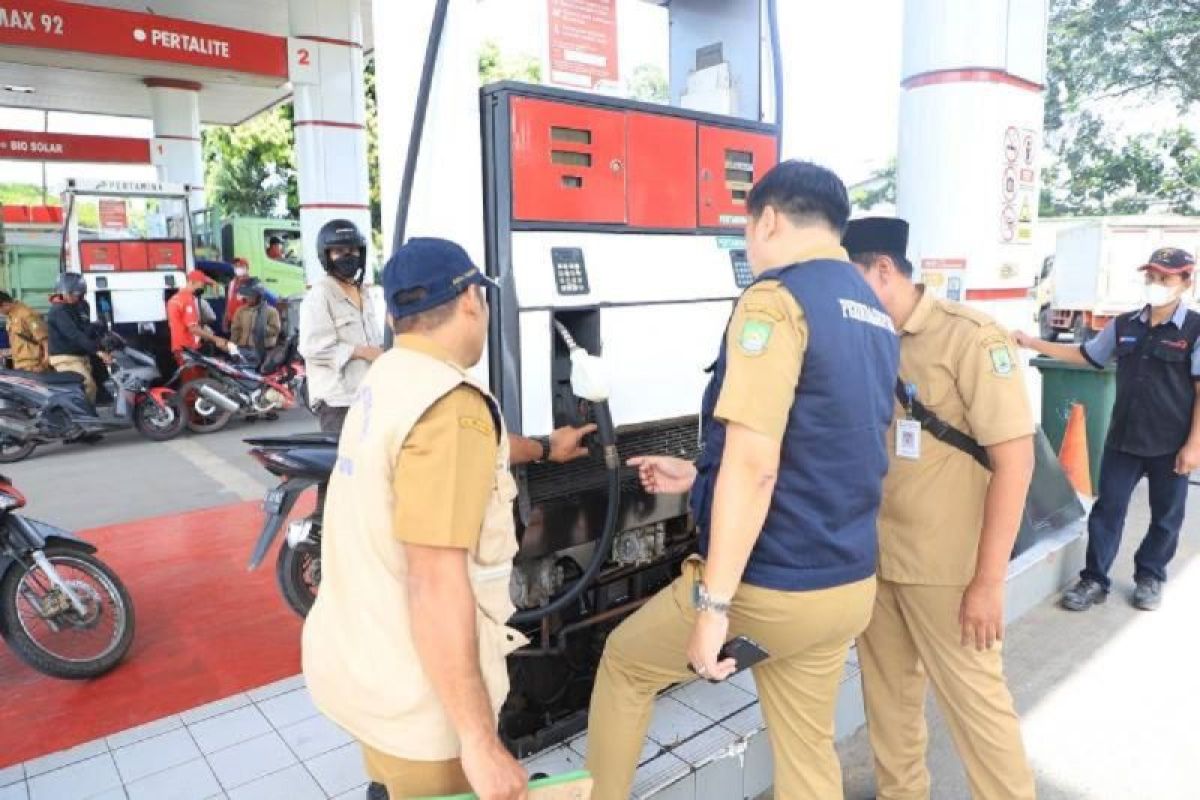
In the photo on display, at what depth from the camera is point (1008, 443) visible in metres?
2.12

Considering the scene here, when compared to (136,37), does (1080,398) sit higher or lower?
lower

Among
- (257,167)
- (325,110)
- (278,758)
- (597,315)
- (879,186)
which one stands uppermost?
(879,186)

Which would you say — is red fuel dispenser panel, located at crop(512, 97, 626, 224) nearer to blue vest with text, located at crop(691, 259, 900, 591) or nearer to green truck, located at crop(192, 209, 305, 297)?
blue vest with text, located at crop(691, 259, 900, 591)

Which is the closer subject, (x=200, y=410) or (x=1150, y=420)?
(x=1150, y=420)

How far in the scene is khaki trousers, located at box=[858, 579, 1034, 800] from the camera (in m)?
2.20

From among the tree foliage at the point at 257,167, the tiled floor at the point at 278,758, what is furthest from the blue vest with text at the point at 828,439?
the tree foliage at the point at 257,167

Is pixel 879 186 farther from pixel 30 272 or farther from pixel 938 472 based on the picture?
pixel 938 472

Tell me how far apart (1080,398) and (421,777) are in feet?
17.5

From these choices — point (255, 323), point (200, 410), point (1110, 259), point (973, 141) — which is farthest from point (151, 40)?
point (1110, 259)

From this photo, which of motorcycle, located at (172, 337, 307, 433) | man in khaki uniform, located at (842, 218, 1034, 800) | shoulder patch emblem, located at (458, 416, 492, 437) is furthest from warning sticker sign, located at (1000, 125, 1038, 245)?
motorcycle, located at (172, 337, 307, 433)

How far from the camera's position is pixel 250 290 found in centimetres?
979

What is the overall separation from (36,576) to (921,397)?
11.3ft

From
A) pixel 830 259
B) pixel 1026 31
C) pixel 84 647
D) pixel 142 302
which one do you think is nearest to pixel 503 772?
pixel 830 259

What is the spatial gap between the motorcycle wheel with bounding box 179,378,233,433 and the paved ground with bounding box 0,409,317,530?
108 millimetres
